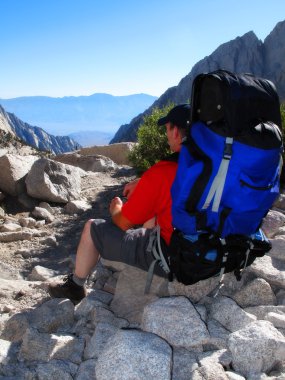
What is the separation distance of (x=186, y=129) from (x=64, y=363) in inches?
91.1

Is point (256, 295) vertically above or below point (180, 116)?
below

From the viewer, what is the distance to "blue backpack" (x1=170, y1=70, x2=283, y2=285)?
310cm

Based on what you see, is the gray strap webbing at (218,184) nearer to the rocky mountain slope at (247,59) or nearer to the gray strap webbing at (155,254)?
the gray strap webbing at (155,254)

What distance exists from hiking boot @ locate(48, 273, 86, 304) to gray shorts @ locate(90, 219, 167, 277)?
25.2 inches

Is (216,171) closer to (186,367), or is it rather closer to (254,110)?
(254,110)

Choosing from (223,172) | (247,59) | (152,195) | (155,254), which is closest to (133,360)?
(155,254)

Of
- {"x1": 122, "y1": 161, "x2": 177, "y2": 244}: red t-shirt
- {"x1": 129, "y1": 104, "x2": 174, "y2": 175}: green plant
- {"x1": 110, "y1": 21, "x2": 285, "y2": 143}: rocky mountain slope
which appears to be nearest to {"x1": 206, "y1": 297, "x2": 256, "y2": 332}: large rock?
{"x1": 122, "y1": 161, "x2": 177, "y2": 244}: red t-shirt

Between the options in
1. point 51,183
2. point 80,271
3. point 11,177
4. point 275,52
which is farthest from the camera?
point 275,52

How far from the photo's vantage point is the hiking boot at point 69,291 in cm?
444

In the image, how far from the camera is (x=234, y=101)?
10.3ft

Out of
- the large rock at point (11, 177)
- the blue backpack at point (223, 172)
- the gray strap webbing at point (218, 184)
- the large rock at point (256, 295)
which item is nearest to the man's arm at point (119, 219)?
the blue backpack at point (223, 172)

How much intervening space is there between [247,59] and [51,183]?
77665mm

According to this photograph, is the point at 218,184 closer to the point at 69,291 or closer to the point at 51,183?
the point at 69,291

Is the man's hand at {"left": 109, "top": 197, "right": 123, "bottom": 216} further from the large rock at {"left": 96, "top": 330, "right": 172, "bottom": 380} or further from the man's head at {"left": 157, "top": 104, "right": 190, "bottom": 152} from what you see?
the large rock at {"left": 96, "top": 330, "right": 172, "bottom": 380}
